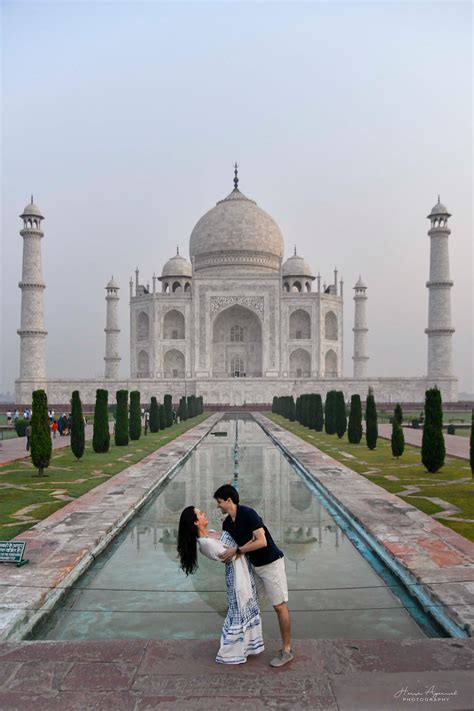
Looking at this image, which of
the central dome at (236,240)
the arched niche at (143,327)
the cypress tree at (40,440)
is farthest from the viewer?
the central dome at (236,240)

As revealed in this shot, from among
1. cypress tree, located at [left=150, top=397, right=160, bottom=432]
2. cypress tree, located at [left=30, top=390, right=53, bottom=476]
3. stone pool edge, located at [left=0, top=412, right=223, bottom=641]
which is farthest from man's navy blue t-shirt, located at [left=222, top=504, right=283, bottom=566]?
cypress tree, located at [left=150, top=397, right=160, bottom=432]

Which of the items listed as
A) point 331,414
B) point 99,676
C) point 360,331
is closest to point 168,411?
point 331,414

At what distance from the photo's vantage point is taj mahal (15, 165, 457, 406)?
115 feet

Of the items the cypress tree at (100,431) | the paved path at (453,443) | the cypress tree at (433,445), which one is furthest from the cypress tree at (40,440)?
the paved path at (453,443)

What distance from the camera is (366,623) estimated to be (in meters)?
3.77

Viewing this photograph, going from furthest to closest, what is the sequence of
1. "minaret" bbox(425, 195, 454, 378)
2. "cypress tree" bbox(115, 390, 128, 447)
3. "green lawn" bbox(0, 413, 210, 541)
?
"minaret" bbox(425, 195, 454, 378) → "cypress tree" bbox(115, 390, 128, 447) → "green lawn" bbox(0, 413, 210, 541)

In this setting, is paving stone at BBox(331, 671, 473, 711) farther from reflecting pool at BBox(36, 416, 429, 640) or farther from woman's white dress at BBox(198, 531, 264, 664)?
reflecting pool at BBox(36, 416, 429, 640)

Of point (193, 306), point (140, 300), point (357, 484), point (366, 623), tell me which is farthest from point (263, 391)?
point (366, 623)

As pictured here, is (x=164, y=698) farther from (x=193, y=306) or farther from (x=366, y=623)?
(x=193, y=306)

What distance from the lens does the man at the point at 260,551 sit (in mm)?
2965

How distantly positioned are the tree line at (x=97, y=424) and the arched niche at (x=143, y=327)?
68.5ft

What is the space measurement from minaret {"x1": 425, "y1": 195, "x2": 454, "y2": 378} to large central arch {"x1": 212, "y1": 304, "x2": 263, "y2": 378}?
473 inches

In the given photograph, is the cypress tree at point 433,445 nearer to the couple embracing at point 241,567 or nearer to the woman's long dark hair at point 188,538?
the couple embracing at point 241,567

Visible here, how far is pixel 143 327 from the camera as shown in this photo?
42.6 m
